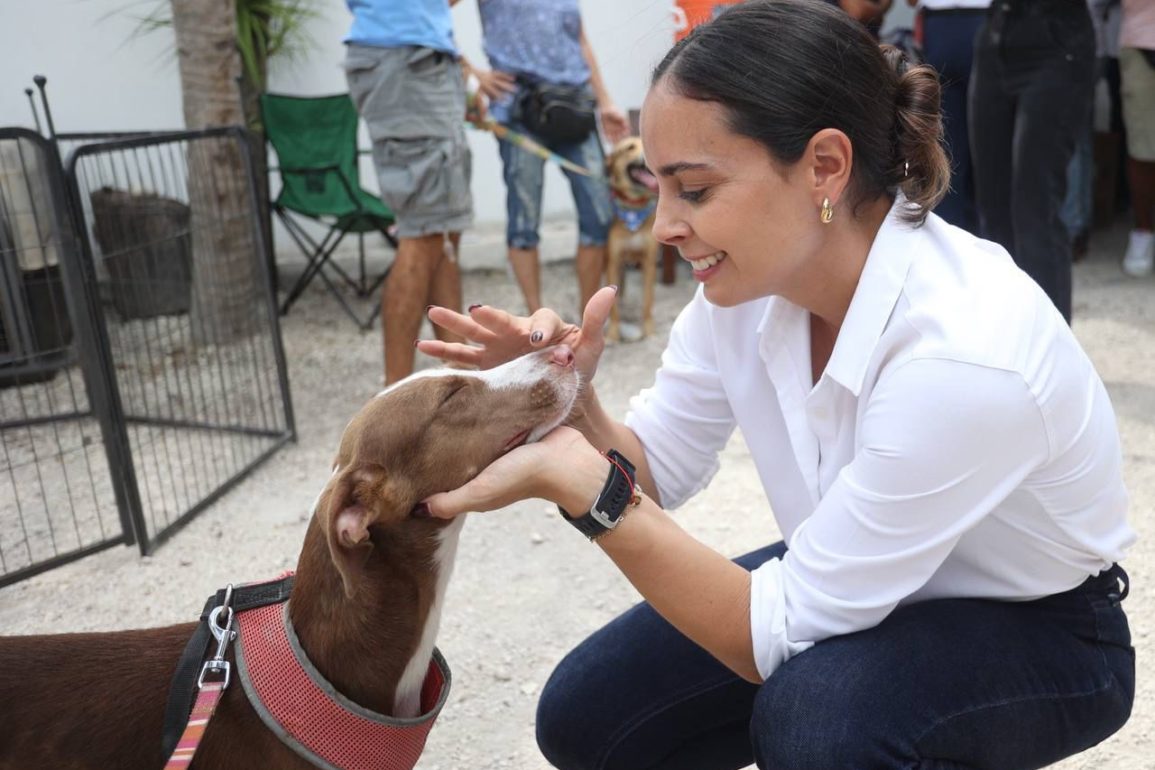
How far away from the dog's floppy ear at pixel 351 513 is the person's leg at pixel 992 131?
3.54 meters

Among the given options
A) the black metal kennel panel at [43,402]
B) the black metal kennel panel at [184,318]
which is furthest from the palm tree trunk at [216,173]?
the black metal kennel panel at [43,402]

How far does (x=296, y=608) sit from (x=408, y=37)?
3110 mm

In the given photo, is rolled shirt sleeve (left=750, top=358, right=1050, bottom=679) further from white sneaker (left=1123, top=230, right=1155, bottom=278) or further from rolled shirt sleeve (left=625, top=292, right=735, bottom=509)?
white sneaker (left=1123, top=230, right=1155, bottom=278)

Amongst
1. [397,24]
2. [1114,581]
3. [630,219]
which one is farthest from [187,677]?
[630,219]

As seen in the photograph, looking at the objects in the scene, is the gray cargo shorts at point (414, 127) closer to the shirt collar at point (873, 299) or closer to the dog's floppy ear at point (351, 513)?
the dog's floppy ear at point (351, 513)

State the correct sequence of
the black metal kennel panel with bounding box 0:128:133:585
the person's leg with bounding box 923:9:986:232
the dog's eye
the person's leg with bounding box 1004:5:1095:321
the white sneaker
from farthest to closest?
the white sneaker → the person's leg with bounding box 923:9:986:232 → the person's leg with bounding box 1004:5:1095:321 → the black metal kennel panel with bounding box 0:128:133:585 → the dog's eye

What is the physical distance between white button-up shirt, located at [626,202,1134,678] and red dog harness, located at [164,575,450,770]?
672 mm

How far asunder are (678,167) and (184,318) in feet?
15.0

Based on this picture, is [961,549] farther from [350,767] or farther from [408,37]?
[408,37]

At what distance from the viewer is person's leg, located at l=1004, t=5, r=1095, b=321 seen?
13.8 feet

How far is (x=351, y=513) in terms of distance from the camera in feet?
5.65

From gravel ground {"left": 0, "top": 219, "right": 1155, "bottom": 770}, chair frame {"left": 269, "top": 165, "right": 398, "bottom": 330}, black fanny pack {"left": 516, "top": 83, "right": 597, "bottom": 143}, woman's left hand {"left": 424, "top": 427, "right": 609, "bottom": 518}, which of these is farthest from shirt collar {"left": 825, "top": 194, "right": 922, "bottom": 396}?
chair frame {"left": 269, "top": 165, "right": 398, "bottom": 330}

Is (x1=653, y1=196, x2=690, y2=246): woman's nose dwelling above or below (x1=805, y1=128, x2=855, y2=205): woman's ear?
below

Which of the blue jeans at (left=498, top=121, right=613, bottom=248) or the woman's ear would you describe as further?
the blue jeans at (left=498, top=121, right=613, bottom=248)
